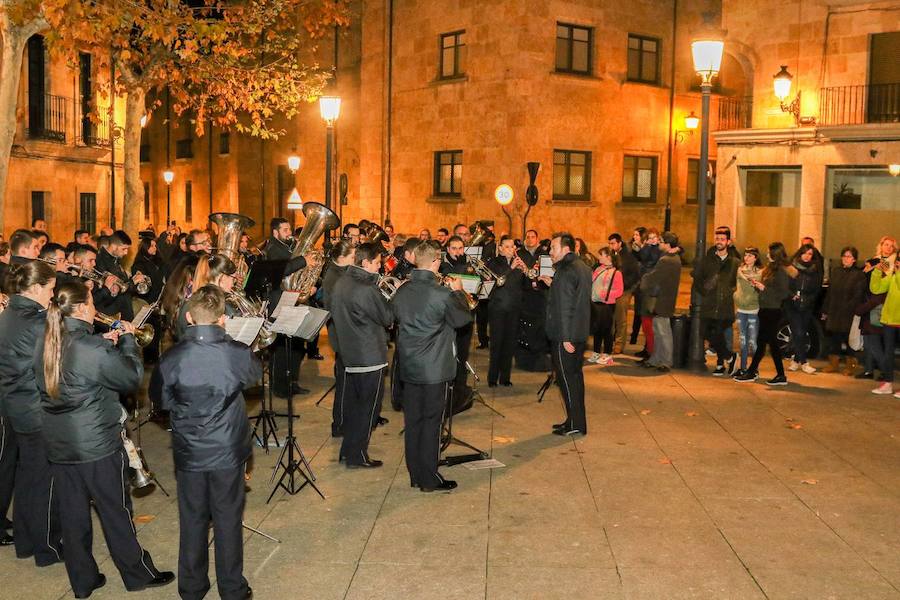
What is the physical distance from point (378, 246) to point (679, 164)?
2316 cm

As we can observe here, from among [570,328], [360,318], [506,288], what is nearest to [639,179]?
[506,288]

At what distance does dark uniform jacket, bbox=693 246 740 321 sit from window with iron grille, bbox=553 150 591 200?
14263 millimetres

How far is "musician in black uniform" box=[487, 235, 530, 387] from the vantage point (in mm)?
11852

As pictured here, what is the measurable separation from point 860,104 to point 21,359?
20811 mm

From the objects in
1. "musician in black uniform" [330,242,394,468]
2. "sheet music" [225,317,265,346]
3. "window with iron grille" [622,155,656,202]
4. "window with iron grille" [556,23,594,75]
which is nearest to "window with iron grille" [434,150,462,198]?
"window with iron grille" [556,23,594,75]

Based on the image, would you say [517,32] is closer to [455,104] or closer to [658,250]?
[455,104]

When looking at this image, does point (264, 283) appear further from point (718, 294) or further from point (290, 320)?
point (718, 294)

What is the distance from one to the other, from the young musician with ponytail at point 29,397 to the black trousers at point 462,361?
4.69m

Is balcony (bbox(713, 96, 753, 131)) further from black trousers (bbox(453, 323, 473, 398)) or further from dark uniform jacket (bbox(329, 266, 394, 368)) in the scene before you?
dark uniform jacket (bbox(329, 266, 394, 368))

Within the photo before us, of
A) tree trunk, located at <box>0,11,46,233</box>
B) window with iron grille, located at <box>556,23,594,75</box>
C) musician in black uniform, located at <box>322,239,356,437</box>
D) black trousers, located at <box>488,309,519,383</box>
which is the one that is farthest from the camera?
window with iron grille, located at <box>556,23,594,75</box>

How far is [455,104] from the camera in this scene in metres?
27.6

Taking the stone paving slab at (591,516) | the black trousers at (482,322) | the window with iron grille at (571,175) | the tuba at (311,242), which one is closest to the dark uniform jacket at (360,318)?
the stone paving slab at (591,516)

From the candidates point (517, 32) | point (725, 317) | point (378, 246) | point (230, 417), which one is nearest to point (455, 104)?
point (517, 32)

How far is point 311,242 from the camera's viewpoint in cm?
1009
